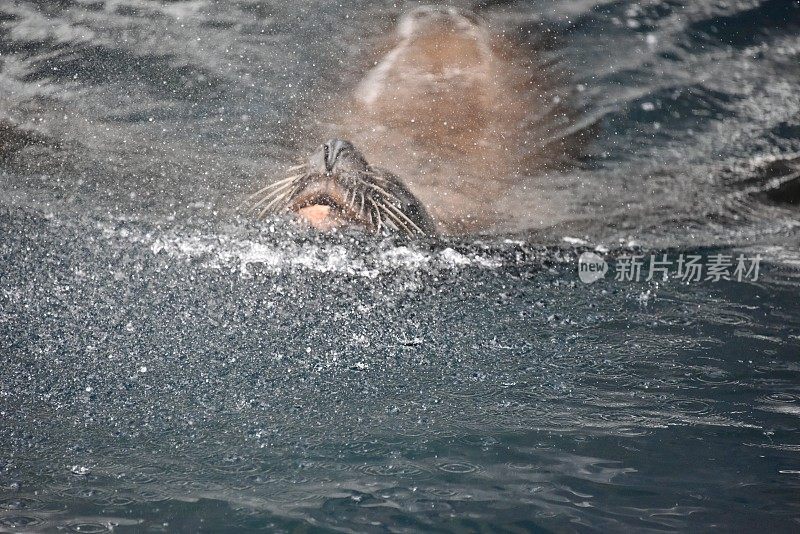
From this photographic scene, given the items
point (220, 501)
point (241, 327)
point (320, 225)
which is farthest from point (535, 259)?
point (220, 501)

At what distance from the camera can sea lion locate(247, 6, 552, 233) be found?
22.5 ft

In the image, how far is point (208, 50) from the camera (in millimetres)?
7863

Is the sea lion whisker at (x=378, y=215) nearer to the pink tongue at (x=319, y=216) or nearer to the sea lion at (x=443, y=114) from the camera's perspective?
the pink tongue at (x=319, y=216)

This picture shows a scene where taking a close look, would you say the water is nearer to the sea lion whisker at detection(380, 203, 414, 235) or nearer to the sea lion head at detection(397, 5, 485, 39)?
the sea lion whisker at detection(380, 203, 414, 235)

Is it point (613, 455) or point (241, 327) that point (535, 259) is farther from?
point (613, 455)

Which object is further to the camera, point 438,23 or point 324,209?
point 438,23

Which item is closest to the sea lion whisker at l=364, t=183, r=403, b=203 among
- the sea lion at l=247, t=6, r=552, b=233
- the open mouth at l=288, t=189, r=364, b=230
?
the open mouth at l=288, t=189, r=364, b=230

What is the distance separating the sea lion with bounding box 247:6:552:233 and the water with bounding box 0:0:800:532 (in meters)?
0.28

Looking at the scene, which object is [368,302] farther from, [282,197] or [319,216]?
[282,197]

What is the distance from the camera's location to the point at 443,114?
7012mm

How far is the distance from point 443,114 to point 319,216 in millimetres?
2475

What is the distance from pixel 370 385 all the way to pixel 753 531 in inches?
57.5

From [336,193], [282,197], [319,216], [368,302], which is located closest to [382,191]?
[336,193]

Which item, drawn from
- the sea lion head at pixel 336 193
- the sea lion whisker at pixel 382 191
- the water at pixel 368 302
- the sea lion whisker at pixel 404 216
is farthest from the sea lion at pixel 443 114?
the sea lion head at pixel 336 193
